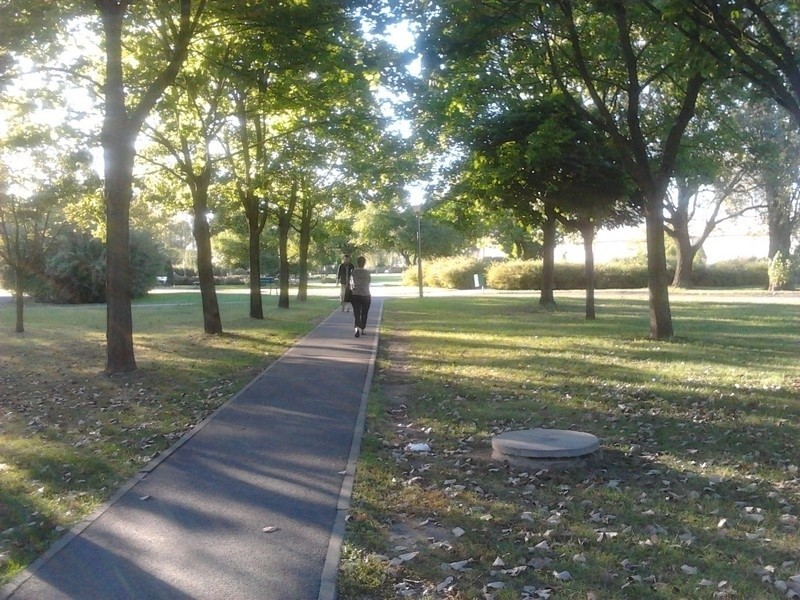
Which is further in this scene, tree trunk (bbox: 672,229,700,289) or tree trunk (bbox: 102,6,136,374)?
tree trunk (bbox: 672,229,700,289)

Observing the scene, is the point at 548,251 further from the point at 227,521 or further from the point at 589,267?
the point at 227,521

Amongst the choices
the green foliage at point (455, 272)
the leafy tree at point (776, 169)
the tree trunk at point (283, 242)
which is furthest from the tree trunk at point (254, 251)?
the green foliage at point (455, 272)

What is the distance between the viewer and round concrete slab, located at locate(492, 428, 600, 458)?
7.39 meters

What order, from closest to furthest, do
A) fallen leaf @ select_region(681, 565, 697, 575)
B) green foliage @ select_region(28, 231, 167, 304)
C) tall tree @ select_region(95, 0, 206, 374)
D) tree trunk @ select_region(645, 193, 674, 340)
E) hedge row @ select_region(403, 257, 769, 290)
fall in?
fallen leaf @ select_region(681, 565, 697, 575), tall tree @ select_region(95, 0, 206, 374), tree trunk @ select_region(645, 193, 674, 340), green foliage @ select_region(28, 231, 167, 304), hedge row @ select_region(403, 257, 769, 290)

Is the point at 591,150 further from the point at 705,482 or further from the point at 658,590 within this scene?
the point at 658,590

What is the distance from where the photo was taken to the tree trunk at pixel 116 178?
1305cm

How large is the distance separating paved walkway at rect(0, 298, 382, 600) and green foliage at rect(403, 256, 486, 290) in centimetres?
5381

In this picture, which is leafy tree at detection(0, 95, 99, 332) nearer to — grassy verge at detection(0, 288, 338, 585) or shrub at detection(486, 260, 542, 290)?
grassy verge at detection(0, 288, 338, 585)

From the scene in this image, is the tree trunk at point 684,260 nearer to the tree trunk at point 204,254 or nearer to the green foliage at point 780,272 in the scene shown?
the green foliage at point 780,272

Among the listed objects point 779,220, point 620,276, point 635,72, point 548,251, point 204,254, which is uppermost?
point 635,72

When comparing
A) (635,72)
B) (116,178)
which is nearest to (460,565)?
(116,178)

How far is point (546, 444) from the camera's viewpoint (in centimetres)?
758

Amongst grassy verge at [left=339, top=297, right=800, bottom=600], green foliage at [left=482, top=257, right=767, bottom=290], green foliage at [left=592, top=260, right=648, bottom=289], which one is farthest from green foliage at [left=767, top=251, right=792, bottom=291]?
grassy verge at [left=339, top=297, right=800, bottom=600]

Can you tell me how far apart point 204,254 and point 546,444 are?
47.7ft
